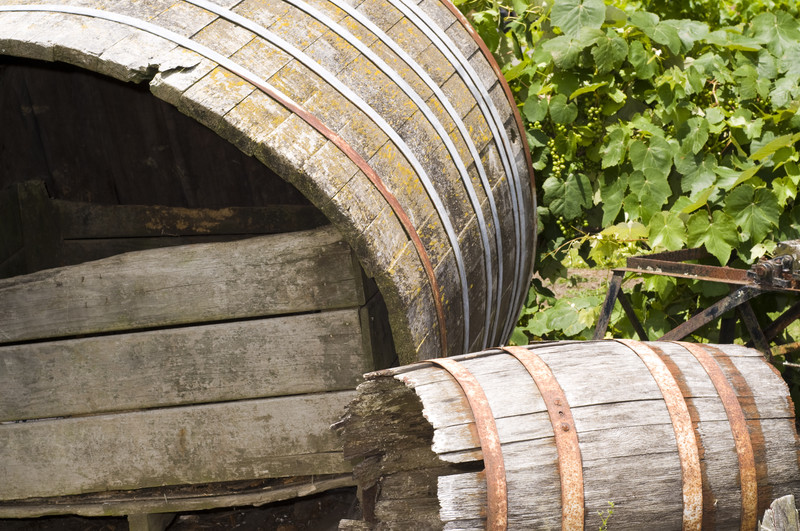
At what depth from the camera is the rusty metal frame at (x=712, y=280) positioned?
2.98m

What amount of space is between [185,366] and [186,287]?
27 cm

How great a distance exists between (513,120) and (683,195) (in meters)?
1.12

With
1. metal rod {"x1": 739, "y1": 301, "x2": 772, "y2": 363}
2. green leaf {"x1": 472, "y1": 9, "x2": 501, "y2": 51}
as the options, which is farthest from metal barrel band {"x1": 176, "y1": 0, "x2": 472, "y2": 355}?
green leaf {"x1": 472, "y1": 9, "x2": 501, "y2": 51}

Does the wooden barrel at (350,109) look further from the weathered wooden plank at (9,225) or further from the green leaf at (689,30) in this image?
the green leaf at (689,30)

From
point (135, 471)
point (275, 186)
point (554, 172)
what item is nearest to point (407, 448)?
point (135, 471)

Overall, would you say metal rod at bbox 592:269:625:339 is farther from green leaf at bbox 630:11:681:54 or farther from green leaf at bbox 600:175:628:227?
green leaf at bbox 630:11:681:54

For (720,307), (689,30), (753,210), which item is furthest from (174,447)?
(689,30)

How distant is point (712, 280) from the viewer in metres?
3.13

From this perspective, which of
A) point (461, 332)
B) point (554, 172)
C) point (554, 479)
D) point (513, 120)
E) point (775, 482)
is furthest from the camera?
point (554, 172)

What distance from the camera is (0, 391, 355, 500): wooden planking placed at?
2.60 meters

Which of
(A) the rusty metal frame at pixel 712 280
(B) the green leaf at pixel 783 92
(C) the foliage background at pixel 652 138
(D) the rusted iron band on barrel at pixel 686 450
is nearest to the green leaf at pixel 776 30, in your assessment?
(C) the foliage background at pixel 652 138

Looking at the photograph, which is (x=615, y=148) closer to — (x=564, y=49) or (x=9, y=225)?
(x=564, y=49)

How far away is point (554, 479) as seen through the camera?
6.61 feet

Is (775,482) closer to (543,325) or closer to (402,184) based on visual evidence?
(402,184)
